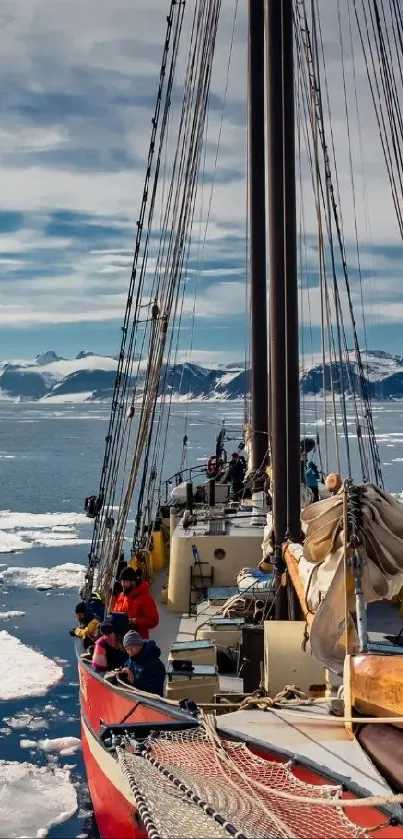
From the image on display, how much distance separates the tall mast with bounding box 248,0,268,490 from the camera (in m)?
20.7

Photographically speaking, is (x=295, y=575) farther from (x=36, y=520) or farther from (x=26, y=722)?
(x=36, y=520)

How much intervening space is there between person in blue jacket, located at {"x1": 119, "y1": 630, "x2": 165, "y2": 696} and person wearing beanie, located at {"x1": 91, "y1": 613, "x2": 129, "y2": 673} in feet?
3.40

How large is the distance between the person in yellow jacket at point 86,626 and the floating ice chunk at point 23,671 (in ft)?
17.5

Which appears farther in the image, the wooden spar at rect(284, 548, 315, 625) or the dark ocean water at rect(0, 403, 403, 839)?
the dark ocean water at rect(0, 403, 403, 839)

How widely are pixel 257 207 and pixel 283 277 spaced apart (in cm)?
1003

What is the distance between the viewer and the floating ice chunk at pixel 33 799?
36.6 ft

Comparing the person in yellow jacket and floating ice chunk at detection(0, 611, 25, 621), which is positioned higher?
floating ice chunk at detection(0, 611, 25, 621)

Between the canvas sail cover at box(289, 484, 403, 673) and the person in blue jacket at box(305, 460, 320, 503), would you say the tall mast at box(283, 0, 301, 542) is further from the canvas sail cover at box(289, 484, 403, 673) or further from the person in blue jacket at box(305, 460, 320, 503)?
the person in blue jacket at box(305, 460, 320, 503)

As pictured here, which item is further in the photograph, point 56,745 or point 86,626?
point 56,745

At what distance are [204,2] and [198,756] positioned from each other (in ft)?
63.6

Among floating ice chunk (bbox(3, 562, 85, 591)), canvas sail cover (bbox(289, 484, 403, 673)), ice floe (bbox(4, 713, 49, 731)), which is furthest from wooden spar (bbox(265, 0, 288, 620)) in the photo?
floating ice chunk (bbox(3, 562, 85, 591))

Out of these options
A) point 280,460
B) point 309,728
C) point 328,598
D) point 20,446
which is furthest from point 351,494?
point 20,446

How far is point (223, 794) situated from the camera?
16.8 ft

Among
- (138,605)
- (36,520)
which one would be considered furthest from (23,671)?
(36,520)
